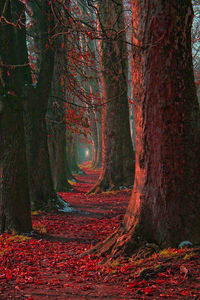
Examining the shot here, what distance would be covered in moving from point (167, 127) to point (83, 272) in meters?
2.38

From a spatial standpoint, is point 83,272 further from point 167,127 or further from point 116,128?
point 116,128

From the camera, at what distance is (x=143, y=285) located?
12.7 ft

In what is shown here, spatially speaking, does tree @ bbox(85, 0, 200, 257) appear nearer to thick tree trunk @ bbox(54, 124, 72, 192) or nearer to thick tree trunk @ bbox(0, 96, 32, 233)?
thick tree trunk @ bbox(0, 96, 32, 233)

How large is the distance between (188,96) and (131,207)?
1861 mm

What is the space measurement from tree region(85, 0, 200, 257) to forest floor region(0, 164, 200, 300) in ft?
1.28

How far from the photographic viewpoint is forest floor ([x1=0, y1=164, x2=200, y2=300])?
12.5 ft

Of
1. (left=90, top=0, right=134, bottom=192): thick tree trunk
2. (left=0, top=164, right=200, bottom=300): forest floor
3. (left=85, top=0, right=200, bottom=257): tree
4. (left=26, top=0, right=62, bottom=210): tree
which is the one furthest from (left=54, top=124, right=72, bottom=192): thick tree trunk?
(left=85, top=0, right=200, bottom=257): tree

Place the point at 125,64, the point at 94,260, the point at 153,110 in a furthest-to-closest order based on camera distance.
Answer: the point at 125,64
the point at 94,260
the point at 153,110

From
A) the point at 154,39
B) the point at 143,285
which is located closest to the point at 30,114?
the point at 154,39

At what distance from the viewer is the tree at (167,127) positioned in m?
4.61

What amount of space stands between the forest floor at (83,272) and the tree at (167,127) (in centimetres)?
39

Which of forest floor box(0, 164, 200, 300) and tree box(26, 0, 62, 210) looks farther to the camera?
tree box(26, 0, 62, 210)

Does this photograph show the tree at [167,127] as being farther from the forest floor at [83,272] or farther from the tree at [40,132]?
the tree at [40,132]

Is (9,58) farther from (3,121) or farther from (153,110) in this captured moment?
(153,110)
